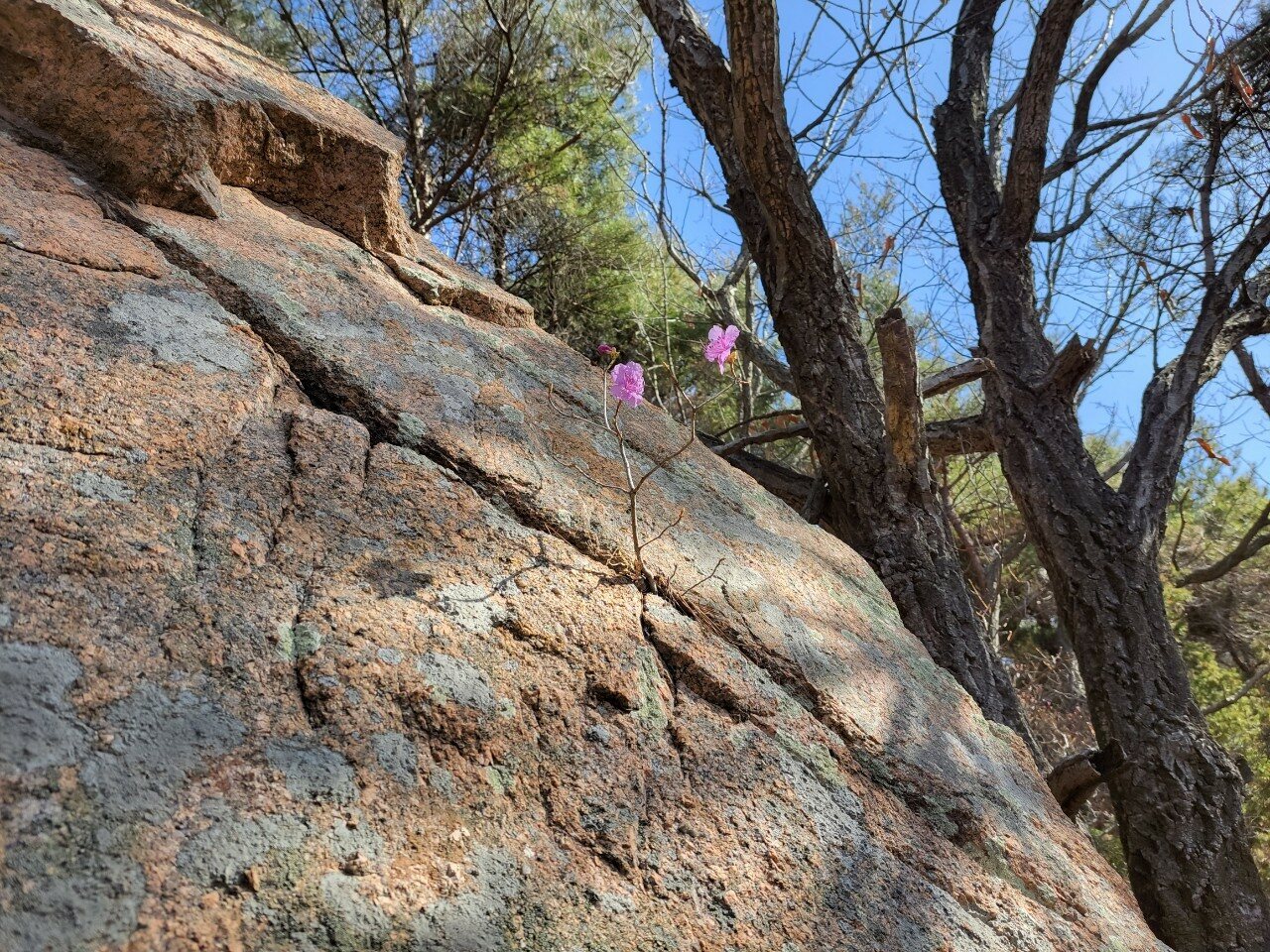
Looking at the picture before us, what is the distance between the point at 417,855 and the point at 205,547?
1.55 feet

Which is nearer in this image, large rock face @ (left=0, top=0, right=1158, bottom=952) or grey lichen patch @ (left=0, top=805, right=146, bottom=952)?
grey lichen patch @ (left=0, top=805, right=146, bottom=952)

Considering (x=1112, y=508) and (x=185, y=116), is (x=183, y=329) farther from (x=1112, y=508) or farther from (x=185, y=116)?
(x=1112, y=508)

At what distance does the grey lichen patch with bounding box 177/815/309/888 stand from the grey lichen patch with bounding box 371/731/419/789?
0.42 feet

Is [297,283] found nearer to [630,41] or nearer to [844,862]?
[844,862]

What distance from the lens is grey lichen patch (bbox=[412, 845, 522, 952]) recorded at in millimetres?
882

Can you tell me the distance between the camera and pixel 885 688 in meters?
1.80

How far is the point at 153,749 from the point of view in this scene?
2.82 feet

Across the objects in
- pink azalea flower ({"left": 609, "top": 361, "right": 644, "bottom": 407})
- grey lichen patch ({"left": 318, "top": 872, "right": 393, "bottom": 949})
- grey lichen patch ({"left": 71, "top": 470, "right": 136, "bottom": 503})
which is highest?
pink azalea flower ({"left": 609, "top": 361, "right": 644, "bottom": 407})

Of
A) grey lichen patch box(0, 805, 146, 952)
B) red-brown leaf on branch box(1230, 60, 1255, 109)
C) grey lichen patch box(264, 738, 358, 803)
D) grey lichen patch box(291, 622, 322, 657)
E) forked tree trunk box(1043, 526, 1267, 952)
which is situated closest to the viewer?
grey lichen patch box(0, 805, 146, 952)

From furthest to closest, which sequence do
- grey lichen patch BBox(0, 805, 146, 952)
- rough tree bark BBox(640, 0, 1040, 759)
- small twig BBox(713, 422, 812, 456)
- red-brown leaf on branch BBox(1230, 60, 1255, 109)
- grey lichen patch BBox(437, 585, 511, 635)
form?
red-brown leaf on branch BBox(1230, 60, 1255, 109) → small twig BBox(713, 422, 812, 456) → rough tree bark BBox(640, 0, 1040, 759) → grey lichen patch BBox(437, 585, 511, 635) → grey lichen patch BBox(0, 805, 146, 952)

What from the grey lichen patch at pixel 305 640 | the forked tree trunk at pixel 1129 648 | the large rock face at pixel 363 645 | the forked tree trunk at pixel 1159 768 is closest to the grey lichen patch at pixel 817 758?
the large rock face at pixel 363 645

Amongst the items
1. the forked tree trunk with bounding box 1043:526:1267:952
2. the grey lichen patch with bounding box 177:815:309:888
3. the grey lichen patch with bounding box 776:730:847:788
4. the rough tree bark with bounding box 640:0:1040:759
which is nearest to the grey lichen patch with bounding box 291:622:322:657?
the grey lichen patch with bounding box 177:815:309:888

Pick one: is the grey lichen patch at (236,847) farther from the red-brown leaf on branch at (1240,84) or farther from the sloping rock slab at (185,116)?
the red-brown leaf on branch at (1240,84)

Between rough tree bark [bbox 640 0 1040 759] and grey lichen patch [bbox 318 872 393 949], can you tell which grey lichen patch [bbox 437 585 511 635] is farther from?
rough tree bark [bbox 640 0 1040 759]
